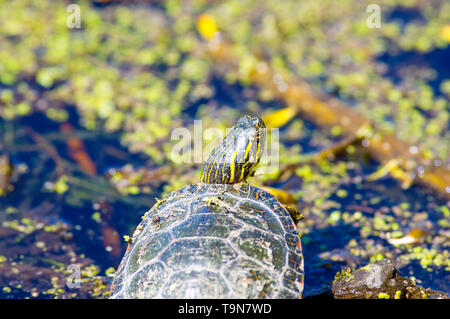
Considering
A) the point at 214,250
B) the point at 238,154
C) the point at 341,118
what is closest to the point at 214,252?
the point at 214,250

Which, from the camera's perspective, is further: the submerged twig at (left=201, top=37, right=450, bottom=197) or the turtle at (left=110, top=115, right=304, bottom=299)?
the submerged twig at (left=201, top=37, right=450, bottom=197)

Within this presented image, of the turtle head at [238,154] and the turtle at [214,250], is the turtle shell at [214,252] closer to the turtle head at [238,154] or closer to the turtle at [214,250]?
the turtle at [214,250]

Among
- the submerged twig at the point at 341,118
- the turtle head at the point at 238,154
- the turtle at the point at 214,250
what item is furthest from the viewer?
the submerged twig at the point at 341,118

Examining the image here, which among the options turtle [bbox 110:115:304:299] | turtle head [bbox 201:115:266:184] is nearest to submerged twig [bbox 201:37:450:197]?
turtle head [bbox 201:115:266:184]

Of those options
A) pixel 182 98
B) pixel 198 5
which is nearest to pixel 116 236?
pixel 182 98

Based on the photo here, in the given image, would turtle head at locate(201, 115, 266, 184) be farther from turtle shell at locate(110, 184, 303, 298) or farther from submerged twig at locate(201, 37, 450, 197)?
submerged twig at locate(201, 37, 450, 197)

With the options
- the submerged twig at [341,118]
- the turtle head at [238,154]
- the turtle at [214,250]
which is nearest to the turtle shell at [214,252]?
the turtle at [214,250]
